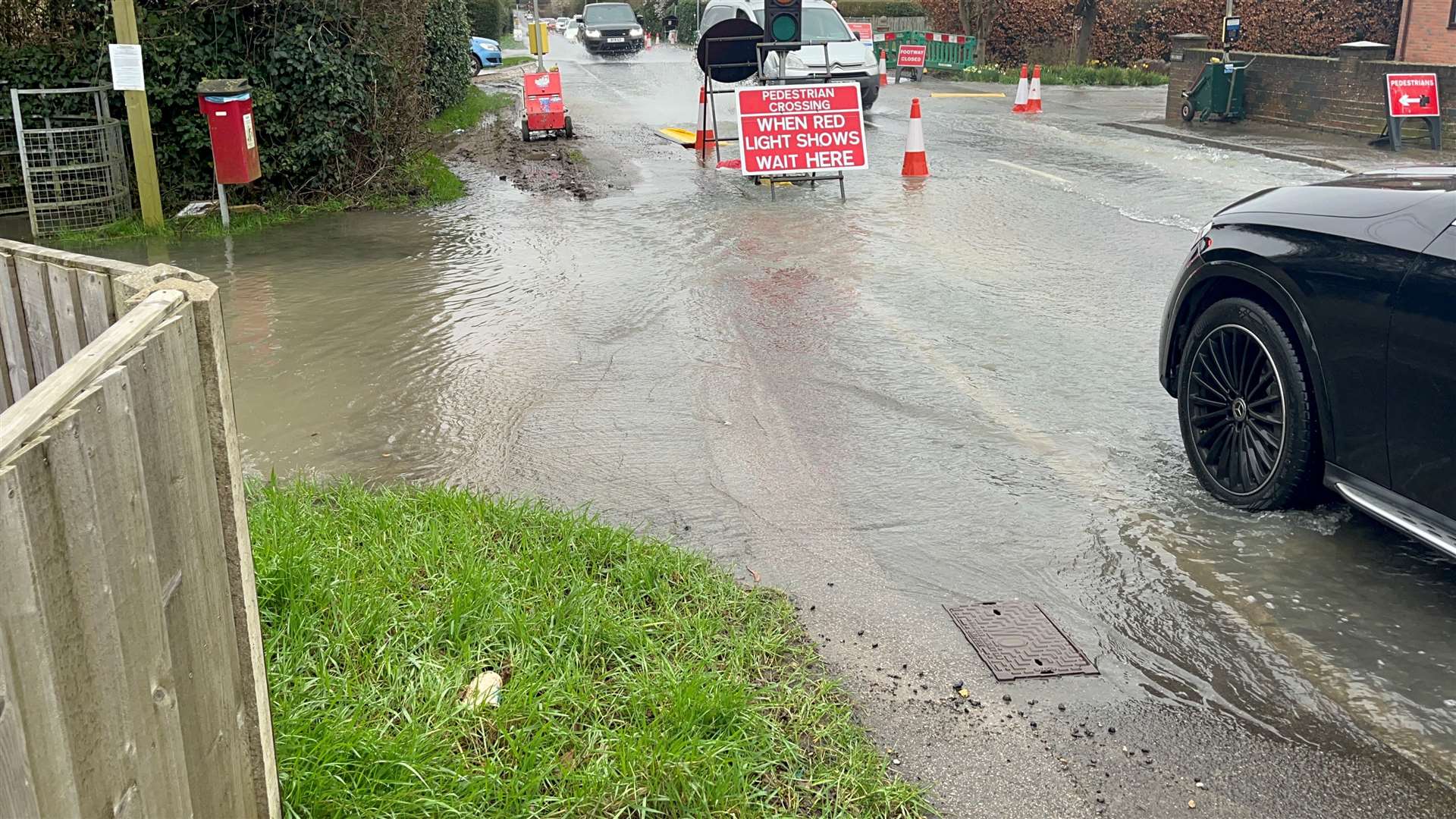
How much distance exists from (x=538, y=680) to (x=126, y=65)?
352 inches

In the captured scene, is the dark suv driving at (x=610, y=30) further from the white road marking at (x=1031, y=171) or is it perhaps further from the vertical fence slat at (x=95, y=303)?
the vertical fence slat at (x=95, y=303)

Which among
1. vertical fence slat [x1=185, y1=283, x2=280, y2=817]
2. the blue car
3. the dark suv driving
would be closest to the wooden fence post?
vertical fence slat [x1=185, y1=283, x2=280, y2=817]

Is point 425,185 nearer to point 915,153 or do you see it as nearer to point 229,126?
point 229,126

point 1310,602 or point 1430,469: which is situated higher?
point 1430,469

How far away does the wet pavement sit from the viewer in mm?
3473

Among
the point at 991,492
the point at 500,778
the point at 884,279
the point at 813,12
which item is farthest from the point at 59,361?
the point at 813,12

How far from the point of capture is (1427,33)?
2556 centimetres

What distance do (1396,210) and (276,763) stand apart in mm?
3784

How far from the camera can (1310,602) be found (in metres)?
4.14

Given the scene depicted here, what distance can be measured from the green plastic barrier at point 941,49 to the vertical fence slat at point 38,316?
1269 inches

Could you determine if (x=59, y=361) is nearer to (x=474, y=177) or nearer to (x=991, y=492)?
(x=991, y=492)

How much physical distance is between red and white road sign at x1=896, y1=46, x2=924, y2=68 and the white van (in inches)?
300

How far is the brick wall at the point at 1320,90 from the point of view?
17391 mm

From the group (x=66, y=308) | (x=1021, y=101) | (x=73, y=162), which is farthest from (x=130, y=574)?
(x=1021, y=101)
